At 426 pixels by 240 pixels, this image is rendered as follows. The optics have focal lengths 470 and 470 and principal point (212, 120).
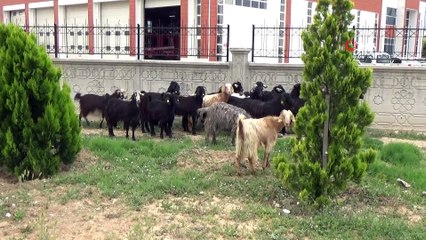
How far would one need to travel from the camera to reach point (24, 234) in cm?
462

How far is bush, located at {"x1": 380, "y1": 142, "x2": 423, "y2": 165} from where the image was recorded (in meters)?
7.77

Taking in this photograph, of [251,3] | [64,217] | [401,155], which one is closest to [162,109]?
[401,155]

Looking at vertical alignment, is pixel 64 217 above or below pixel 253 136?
below

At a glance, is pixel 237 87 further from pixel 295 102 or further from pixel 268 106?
pixel 295 102

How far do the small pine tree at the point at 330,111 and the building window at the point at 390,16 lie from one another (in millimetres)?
37510

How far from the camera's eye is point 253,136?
6363 millimetres

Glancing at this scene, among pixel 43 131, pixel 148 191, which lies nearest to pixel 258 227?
pixel 148 191

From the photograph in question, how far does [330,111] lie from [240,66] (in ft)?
22.4

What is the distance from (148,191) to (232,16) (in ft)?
66.1

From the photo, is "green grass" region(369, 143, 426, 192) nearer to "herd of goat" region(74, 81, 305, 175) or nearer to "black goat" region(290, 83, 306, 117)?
"herd of goat" region(74, 81, 305, 175)

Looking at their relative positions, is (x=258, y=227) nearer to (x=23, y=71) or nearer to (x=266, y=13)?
(x=23, y=71)

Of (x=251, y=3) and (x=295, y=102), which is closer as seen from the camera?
(x=295, y=102)

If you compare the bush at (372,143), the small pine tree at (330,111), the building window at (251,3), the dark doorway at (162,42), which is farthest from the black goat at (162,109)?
the building window at (251,3)

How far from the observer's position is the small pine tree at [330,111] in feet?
16.5
